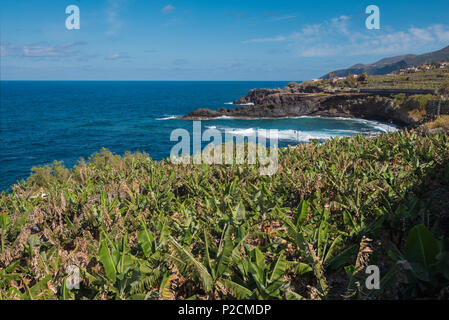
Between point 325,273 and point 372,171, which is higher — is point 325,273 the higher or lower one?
the lower one

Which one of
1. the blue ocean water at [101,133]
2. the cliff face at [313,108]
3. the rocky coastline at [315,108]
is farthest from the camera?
the cliff face at [313,108]

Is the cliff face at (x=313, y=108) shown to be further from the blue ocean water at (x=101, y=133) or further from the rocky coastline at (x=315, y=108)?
the blue ocean water at (x=101, y=133)

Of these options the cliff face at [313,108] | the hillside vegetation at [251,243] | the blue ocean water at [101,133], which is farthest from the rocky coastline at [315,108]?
the hillside vegetation at [251,243]

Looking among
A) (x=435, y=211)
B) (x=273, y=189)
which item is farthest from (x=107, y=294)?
(x=435, y=211)

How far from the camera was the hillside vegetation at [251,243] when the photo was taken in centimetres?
305

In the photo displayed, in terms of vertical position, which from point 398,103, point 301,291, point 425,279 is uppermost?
point 398,103

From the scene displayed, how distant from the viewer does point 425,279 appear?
2.68m

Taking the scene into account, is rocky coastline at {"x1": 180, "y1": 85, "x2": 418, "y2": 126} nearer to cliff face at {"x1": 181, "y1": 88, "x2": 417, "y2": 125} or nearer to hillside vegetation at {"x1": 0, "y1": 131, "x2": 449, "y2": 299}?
cliff face at {"x1": 181, "y1": 88, "x2": 417, "y2": 125}

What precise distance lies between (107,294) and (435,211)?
15.9 ft

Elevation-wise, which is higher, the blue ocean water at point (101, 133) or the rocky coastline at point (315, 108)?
the rocky coastline at point (315, 108)

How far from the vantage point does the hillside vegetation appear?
305cm

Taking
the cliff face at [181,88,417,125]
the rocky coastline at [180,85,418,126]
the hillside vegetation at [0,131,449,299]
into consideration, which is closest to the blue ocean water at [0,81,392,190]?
the rocky coastline at [180,85,418,126]

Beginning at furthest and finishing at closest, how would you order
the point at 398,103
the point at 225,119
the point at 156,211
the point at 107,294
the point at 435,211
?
the point at 225,119 < the point at 398,103 < the point at 156,211 < the point at 435,211 < the point at 107,294
